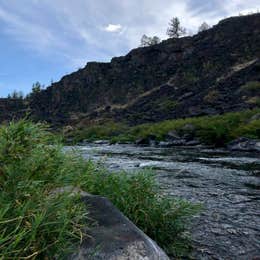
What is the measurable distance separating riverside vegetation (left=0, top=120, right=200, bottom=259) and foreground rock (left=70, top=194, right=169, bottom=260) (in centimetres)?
14

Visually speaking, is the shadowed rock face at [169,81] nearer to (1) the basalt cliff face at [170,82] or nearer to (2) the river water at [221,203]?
(1) the basalt cliff face at [170,82]

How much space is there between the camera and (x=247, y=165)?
16.0m

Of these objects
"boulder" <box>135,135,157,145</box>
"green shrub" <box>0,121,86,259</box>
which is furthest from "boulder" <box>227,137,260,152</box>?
"green shrub" <box>0,121,86,259</box>

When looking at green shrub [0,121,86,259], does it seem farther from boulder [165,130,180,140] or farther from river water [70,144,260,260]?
boulder [165,130,180,140]

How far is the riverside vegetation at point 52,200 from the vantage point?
120 inches

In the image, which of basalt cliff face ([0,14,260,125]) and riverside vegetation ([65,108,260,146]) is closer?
riverside vegetation ([65,108,260,146])

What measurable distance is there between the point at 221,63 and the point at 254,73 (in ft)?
61.6

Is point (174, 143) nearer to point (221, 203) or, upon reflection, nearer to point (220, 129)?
point (220, 129)

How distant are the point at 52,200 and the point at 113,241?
825 mm

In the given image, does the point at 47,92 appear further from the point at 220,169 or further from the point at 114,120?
the point at 220,169

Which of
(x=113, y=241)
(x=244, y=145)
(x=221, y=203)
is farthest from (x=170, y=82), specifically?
(x=113, y=241)

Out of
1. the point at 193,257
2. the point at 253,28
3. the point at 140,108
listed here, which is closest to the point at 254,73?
the point at 140,108

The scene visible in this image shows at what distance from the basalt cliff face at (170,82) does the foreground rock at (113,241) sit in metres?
39.1

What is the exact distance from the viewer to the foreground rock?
3.60 m
